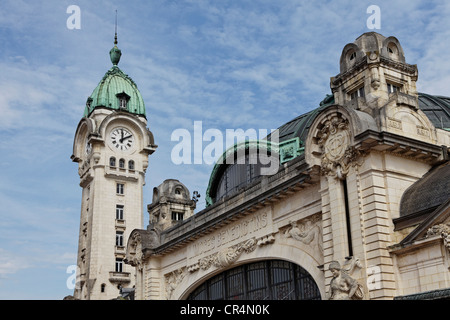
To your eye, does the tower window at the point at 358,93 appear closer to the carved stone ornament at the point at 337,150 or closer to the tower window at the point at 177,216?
the carved stone ornament at the point at 337,150

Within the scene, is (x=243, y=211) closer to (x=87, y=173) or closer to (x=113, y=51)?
(x=87, y=173)

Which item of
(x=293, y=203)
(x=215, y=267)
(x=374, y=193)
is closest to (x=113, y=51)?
(x=215, y=267)

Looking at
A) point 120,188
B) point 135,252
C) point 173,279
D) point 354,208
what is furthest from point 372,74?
point 120,188

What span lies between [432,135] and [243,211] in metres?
11.4

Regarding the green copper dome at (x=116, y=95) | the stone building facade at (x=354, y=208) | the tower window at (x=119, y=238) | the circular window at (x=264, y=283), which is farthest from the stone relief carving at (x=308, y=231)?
the green copper dome at (x=116, y=95)

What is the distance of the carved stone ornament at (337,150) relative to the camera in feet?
81.5

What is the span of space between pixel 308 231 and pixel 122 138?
49.6 metres

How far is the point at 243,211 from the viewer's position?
33125 mm

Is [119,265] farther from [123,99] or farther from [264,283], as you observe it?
[264,283]

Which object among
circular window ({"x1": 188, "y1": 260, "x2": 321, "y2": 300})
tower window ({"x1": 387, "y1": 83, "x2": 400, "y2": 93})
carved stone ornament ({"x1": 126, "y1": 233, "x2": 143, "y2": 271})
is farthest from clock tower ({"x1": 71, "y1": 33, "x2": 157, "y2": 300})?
tower window ({"x1": 387, "y1": 83, "x2": 400, "y2": 93})

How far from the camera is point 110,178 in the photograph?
71562mm

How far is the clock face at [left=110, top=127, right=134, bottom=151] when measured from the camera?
73938mm

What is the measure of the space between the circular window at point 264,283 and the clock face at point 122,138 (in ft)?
128

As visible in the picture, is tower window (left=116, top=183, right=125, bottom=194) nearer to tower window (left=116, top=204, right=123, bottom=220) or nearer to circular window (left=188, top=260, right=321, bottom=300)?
tower window (left=116, top=204, right=123, bottom=220)
